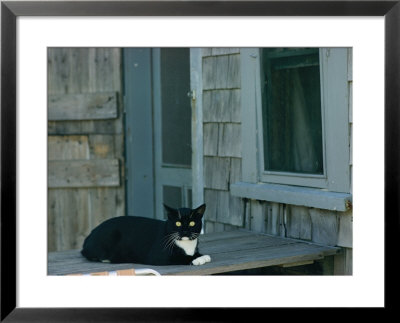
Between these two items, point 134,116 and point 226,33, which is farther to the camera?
point 134,116

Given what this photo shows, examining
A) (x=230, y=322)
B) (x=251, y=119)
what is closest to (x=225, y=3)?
(x=230, y=322)

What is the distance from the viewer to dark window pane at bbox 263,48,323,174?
169 inches

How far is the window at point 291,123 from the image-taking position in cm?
406

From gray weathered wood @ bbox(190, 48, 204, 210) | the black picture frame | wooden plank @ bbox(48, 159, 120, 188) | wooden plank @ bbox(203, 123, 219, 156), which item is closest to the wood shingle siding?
wooden plank @ bbox(48, 159, 120, 188)

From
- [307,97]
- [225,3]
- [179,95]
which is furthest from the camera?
[179,95]

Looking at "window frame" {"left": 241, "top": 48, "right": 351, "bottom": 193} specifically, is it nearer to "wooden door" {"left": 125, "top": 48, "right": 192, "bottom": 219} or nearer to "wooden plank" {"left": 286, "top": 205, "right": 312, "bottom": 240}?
"wooden plank" {"left": 286, "top": 205, "right": 312, "bottom": 240}

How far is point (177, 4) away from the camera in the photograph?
9.86 ft

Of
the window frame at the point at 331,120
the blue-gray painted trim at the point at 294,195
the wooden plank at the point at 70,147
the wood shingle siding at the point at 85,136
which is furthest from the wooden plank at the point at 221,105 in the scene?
the wooden plank at the point at 70,147

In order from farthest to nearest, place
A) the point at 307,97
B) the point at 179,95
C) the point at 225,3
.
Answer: the point at 179,95 < the point at 307,97 < the point at 225,3

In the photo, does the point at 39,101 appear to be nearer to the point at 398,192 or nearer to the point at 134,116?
the point at 398,192

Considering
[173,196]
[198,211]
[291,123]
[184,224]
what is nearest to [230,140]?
[291,123]

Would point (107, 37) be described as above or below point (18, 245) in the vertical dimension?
above

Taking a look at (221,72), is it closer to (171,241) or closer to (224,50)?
(224,50)

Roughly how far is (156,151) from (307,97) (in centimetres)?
188
